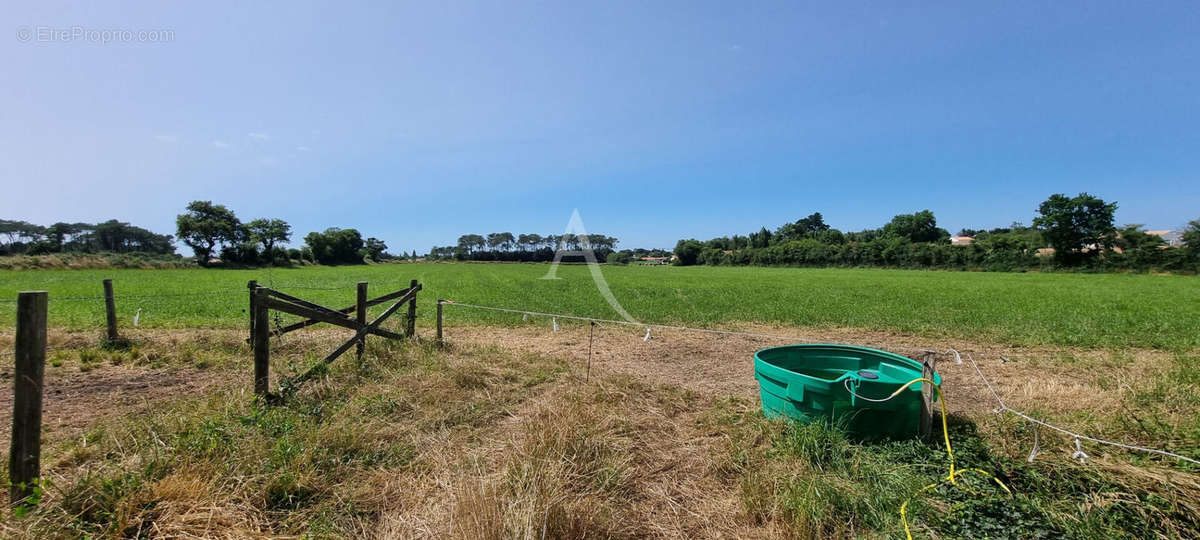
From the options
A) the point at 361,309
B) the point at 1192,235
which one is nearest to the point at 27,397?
the point at 361,309

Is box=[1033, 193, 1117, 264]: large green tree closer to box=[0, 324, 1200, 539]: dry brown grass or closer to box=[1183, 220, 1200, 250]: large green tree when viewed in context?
box=[1183, 220, 1200, 250]: large green tree

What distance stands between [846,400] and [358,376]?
6.17m

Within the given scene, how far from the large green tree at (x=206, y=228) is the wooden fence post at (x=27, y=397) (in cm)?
9115

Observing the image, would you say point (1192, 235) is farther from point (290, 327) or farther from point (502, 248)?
point (502, 248)

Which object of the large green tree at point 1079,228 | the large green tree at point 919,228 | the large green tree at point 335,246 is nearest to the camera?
the large green tree at point 1079,228

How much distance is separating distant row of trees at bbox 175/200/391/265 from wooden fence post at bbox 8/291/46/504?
296ft

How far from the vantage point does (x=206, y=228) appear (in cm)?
7469

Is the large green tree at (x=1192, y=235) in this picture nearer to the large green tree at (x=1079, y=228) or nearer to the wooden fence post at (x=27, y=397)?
the large green tree at (x=1079, y=228)

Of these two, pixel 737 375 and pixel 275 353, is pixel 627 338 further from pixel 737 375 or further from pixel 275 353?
pixel 275 353

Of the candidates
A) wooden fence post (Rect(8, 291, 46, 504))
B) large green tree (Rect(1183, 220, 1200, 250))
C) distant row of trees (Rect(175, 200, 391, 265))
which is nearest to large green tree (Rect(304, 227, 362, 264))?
distant row of trees (Rect(175, 200, 391, 265))

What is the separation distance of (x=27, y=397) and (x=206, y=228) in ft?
327

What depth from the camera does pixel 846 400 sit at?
3.97 metres

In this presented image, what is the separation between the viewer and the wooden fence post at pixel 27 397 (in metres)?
2.72

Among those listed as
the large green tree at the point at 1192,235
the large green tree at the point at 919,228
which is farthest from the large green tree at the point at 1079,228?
the large green tree at the point at 919,228
